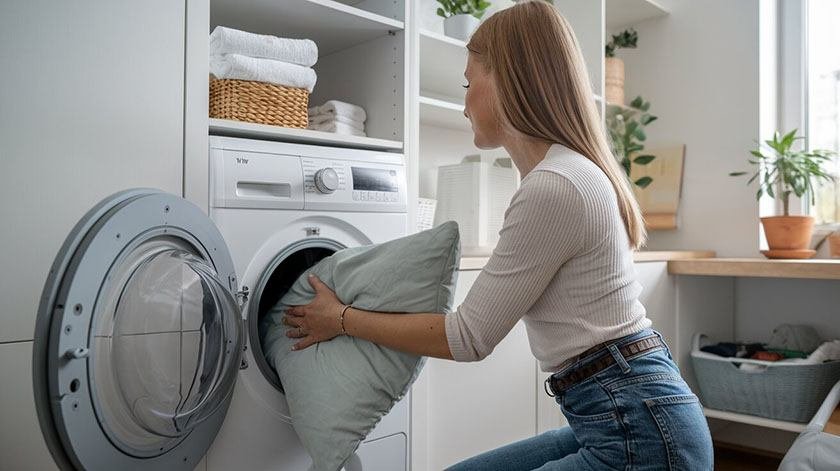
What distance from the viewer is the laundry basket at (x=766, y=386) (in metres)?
2.30

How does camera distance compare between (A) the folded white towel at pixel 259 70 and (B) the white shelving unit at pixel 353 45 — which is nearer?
(A) the folded white towel at pixel 259 70

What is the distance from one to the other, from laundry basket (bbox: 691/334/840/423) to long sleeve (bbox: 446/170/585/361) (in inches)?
64.8

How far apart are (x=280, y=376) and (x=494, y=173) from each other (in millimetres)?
1245

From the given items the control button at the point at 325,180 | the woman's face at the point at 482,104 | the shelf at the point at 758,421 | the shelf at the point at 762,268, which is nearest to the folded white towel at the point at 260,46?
the control button at the point at 325,180

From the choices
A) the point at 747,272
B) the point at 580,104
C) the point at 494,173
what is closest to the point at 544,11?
the point at 580,104

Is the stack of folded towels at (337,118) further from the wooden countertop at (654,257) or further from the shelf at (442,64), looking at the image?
the wooden countertop at (654,257)

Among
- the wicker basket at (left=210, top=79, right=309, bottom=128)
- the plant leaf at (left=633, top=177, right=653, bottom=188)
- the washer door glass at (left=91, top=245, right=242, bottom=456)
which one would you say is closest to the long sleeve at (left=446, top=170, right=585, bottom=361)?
the washer door glass at (left=91, top=245, right=242, bottom=456)

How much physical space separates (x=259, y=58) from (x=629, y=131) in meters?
1.91

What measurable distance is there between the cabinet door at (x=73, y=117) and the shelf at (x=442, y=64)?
0.85 meters

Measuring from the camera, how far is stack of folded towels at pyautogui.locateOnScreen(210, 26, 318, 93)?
4.74 ft

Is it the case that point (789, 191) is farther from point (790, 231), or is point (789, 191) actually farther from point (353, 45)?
point (353, 45)

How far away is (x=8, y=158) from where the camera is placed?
1.09 meters

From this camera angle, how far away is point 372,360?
128 cm

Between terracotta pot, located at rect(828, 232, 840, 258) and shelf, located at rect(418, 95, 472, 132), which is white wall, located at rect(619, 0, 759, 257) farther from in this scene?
shelf, located at rect(418, 95, 472, 132)
